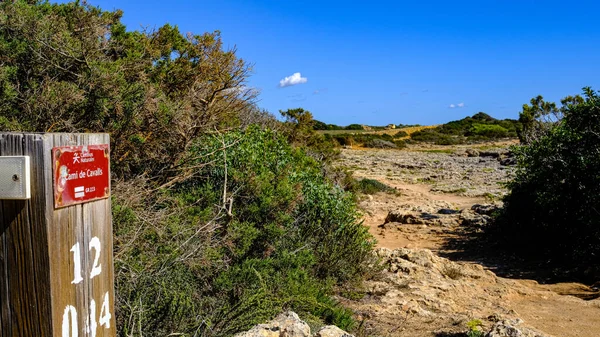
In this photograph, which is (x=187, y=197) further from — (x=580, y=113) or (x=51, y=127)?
(x=580, y=113)

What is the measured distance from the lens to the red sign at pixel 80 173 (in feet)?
5.82

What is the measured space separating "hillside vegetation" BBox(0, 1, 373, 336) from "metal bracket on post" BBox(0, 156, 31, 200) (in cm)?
222

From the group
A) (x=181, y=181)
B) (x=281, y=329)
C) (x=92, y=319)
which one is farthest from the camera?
(x=181, y=181)

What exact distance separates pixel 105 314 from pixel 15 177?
64cm

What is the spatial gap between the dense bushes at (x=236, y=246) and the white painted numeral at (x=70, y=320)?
1842 mm

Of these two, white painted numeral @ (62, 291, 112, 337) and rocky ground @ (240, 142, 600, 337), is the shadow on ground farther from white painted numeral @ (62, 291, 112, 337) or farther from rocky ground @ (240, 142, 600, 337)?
white painted numeral @ (62, 291, 112, 337)

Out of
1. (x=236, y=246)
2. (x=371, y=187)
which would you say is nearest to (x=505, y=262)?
(x=236, y=246)

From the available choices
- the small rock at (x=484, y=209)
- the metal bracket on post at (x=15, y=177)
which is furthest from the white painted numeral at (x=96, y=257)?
the small rock at (x=484, y=209)

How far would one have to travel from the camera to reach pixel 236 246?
5680mm

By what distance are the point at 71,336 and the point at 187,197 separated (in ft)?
13.3

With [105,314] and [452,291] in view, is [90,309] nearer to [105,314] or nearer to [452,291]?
[105,314]

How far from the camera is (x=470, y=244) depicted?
38.9 feet

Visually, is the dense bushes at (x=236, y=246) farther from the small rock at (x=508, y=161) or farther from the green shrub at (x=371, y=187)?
the small rock at (x=508, y=161)

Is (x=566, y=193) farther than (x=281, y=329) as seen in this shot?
Yes
